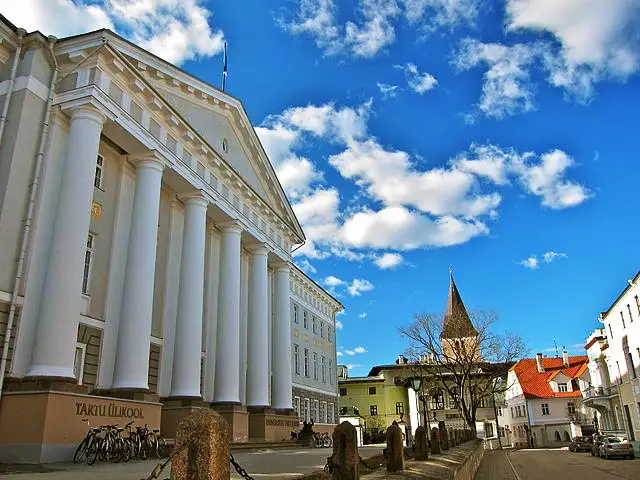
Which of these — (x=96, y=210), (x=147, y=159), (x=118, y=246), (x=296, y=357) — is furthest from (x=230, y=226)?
(x=296, y=357)

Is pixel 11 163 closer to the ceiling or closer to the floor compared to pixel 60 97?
closer to the floor

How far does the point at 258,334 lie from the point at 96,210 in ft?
35.9

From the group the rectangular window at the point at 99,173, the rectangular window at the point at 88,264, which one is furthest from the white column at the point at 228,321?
the rectangular window at the point at 88,264

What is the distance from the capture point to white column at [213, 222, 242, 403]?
2180 centimetres

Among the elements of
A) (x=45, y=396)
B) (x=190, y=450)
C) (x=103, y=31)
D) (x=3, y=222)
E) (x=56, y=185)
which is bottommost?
(x=190, y=450)

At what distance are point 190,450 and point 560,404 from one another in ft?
232

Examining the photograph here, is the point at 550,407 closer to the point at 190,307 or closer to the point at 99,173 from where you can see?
the point at 190,307

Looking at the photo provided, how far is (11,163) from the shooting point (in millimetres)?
13727

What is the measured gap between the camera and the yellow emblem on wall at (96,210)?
55.0 ft

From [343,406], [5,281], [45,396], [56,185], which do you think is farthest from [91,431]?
[343,406]

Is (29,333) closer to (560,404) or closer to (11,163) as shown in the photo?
(11,163)

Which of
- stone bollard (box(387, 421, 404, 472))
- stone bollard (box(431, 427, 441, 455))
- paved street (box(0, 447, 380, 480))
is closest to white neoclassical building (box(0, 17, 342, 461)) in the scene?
paved street (box(0, 447, 380, 480))

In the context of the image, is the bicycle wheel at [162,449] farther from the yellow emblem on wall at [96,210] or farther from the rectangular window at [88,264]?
the yellow emblem on wall at [96,210]

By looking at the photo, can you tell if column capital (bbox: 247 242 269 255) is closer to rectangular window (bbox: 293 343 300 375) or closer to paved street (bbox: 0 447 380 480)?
rectangular window (bbox: 293 343 300 375)
